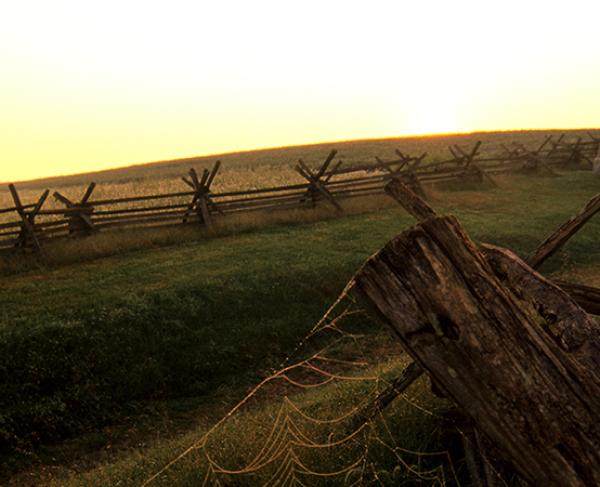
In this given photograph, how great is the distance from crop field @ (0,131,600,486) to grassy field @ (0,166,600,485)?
26mm

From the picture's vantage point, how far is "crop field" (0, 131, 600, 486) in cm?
359

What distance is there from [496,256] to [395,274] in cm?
114

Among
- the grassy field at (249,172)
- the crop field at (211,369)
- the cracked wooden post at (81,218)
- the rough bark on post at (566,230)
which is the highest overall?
the grassy field at (249,172)

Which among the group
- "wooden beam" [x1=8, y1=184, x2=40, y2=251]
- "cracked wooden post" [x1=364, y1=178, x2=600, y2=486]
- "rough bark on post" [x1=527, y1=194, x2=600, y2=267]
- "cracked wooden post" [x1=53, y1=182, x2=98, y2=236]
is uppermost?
"cracked wooden post" [x1=53, y1=182, x2=98, y2=236]

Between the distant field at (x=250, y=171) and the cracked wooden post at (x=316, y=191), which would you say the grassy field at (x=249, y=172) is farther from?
the cracked wooden post at (x=316, y=191)

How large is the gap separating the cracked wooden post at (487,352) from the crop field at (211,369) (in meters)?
1.28

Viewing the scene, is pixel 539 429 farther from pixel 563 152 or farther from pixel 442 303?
pixel 563 152

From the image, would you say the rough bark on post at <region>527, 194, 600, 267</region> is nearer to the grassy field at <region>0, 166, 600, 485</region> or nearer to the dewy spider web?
the dewy spider web

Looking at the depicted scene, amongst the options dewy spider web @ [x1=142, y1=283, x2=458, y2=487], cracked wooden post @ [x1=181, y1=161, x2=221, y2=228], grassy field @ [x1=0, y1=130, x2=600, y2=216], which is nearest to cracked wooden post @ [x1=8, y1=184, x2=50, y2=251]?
cracked wooden post @ [x1=181, y1=161, x2=221, y2=228]

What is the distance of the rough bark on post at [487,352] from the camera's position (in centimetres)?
136

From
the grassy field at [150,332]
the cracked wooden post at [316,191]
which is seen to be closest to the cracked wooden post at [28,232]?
the grassy field at [150,332]

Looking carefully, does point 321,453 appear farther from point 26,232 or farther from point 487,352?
point 26,232

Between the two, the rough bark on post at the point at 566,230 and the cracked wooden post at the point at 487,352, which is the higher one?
the rough bark on post at the point at 566,230

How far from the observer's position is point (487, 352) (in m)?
1.39
